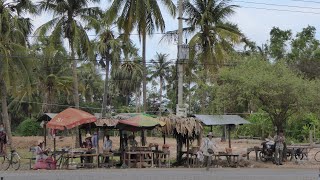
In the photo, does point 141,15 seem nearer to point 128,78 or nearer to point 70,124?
point 70,124

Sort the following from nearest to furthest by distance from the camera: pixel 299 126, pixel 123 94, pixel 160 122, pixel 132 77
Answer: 1. pixel 160 122
2. pixel 299 126
3. pixel 132 77
4. pixel 123 94

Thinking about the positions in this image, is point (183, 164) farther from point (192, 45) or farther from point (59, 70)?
point (59, 70)

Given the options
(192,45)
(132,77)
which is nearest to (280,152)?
(192,45)

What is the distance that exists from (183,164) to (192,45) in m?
12.3

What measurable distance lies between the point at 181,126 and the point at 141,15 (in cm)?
1166

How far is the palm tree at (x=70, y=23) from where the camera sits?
38781mm

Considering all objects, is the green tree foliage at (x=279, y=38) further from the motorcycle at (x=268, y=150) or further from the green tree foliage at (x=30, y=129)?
the motorcycle at (x=268, y=150)

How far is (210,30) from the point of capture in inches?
1404

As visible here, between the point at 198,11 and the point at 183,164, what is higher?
the point at 198,11

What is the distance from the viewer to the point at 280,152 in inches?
1008

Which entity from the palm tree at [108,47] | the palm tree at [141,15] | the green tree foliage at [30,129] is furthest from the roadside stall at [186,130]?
the green tree foliage at [30,129]

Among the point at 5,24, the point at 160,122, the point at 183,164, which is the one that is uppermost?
the point at 5,24

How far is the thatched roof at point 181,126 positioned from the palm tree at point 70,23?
1632cm

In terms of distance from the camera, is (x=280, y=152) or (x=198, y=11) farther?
(x=198, y=11)
